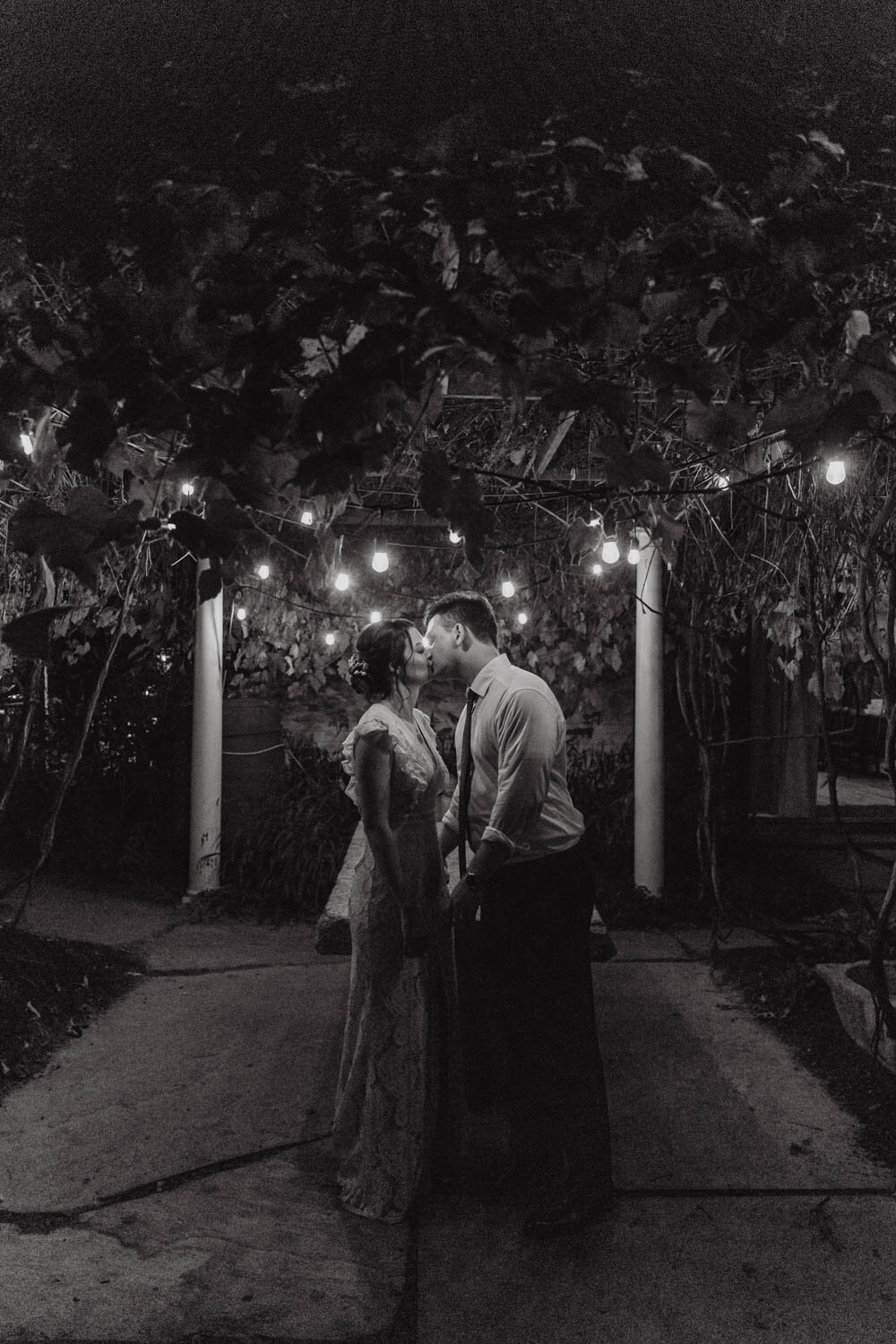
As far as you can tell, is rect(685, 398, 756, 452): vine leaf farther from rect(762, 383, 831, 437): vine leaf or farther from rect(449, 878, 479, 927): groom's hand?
rect(449, 878, 479, 927): groom's hand

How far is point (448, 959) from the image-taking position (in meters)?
3.10

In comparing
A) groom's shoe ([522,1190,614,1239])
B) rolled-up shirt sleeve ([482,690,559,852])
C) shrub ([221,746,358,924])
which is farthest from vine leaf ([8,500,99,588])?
shrub ([221,746,358,924])

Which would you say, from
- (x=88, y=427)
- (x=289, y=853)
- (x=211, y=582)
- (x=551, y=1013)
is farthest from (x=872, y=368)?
(x=289, y=853)

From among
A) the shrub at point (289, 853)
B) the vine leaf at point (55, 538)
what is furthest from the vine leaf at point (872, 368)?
the shrub at point (289, 853)

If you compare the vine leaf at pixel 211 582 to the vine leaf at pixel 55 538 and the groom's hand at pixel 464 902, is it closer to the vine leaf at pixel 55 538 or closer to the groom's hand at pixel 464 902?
the vine leaf at pixel 55 538

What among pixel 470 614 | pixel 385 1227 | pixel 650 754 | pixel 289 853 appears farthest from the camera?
pixel 289 853

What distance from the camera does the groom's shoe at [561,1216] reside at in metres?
2.72

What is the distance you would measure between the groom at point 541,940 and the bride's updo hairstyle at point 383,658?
1.07 feet

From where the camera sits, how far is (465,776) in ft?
10.4

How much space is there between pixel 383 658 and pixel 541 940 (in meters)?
1.00

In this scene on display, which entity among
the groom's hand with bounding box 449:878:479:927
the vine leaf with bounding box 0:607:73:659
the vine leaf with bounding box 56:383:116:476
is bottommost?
the groom's hand with bounding box 449:878:479:927

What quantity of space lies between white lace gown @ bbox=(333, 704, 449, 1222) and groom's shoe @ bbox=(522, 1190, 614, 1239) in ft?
1.17

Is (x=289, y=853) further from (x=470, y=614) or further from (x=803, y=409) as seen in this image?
(x=803, y=409)

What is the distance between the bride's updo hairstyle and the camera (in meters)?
3.20
